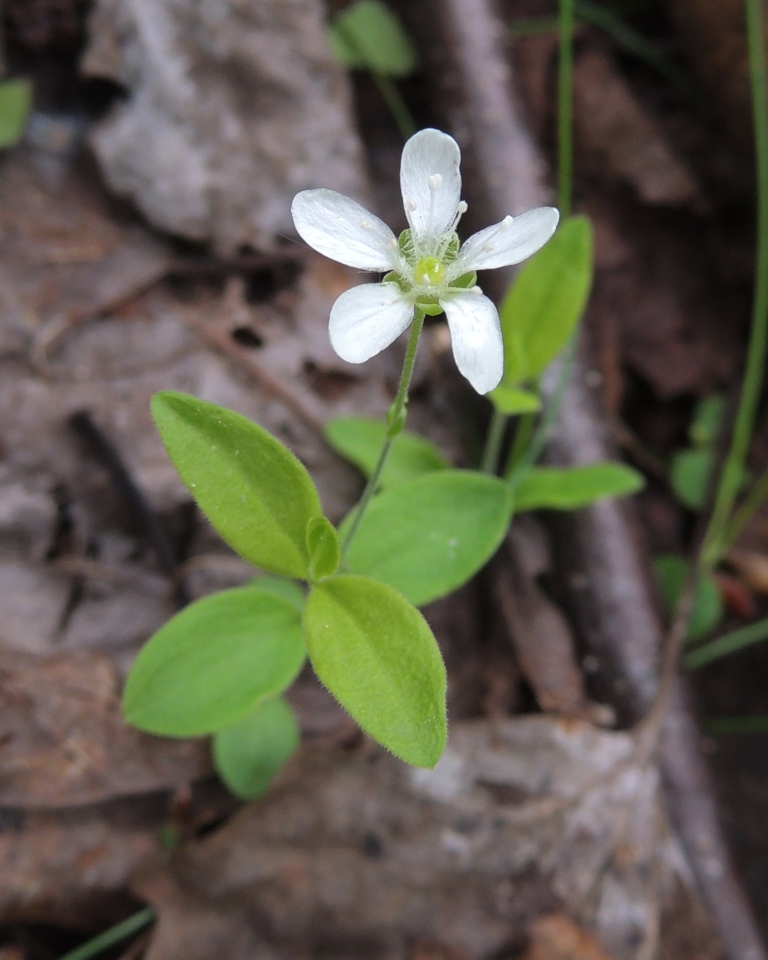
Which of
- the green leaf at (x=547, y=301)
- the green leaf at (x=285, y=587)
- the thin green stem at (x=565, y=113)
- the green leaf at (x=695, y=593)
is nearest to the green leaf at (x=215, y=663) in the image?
the green leaf at (x=285, y=587)

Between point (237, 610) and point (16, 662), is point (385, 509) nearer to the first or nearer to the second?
point (237, 610)

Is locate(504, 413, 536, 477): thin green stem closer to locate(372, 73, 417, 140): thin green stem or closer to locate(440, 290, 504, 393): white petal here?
locate(440, 290, 504, 393): white petal

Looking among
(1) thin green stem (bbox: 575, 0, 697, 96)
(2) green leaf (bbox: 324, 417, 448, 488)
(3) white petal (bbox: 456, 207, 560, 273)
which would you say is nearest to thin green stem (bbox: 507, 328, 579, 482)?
(2) green leaf (bbox: 324, 417, 448, 488)

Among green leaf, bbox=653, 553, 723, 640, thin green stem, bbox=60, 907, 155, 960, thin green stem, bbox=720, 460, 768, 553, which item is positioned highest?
thin green stem, bbox=720, 460, 768, 553

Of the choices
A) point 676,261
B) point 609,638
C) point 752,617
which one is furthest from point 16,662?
point 676,261

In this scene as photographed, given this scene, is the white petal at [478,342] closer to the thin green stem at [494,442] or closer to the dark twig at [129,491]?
the thin green stem at [494,442]

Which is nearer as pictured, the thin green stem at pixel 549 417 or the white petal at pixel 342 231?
the white petal at pixel 342 231
